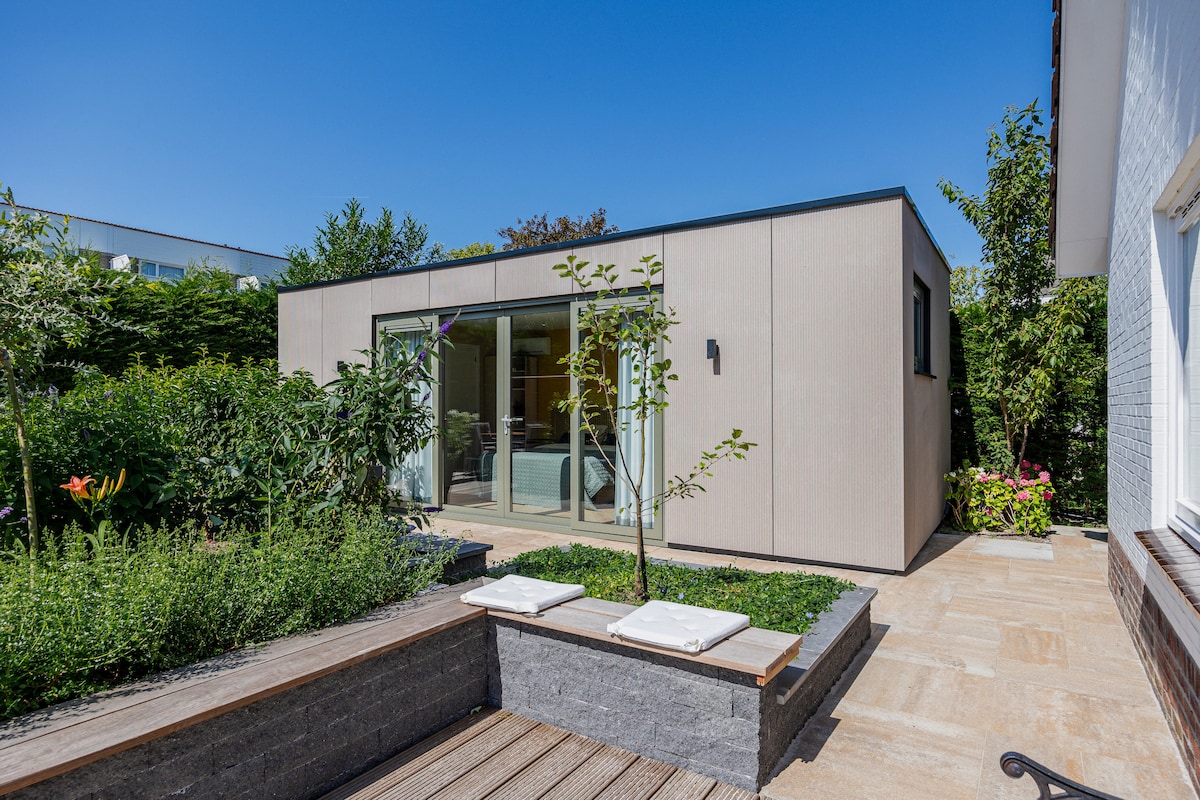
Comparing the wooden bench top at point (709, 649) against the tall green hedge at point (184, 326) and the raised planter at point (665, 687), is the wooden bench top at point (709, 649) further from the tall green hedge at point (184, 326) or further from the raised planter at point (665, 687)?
the tall green hedge at point (184, 326)

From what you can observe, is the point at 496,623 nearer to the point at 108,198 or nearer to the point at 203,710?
the point at 203,710

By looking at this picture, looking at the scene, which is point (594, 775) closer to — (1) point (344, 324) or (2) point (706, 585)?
(2) point (706, 585)

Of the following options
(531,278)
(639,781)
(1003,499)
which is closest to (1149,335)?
(639,781)

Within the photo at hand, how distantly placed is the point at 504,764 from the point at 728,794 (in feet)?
2.48

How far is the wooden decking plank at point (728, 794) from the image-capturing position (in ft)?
6.95

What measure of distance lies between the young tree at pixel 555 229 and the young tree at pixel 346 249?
12.0 feet

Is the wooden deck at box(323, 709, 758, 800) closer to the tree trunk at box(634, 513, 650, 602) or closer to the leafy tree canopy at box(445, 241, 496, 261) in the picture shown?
the tree trunk at box(634, 513, 650, 602)

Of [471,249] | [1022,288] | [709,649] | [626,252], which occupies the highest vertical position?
[471,249]

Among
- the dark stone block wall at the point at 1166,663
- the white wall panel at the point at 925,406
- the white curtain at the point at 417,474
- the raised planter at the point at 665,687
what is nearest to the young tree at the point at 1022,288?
the white wall panel at the point at 925,406

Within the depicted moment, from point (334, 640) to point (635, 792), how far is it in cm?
114

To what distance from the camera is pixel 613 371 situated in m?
6.09

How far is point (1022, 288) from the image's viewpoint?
Result: 22.1 ft

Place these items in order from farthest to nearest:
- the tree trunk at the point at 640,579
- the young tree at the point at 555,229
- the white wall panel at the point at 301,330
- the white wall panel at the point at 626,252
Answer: the young tree at the point at 555,229
the white wall panel at the point at 301,330
the white wall panel at the point at 626,252
the tree trunk at the point at 640,579

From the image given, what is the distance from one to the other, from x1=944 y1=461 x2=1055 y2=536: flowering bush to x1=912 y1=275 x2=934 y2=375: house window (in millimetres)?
1324
